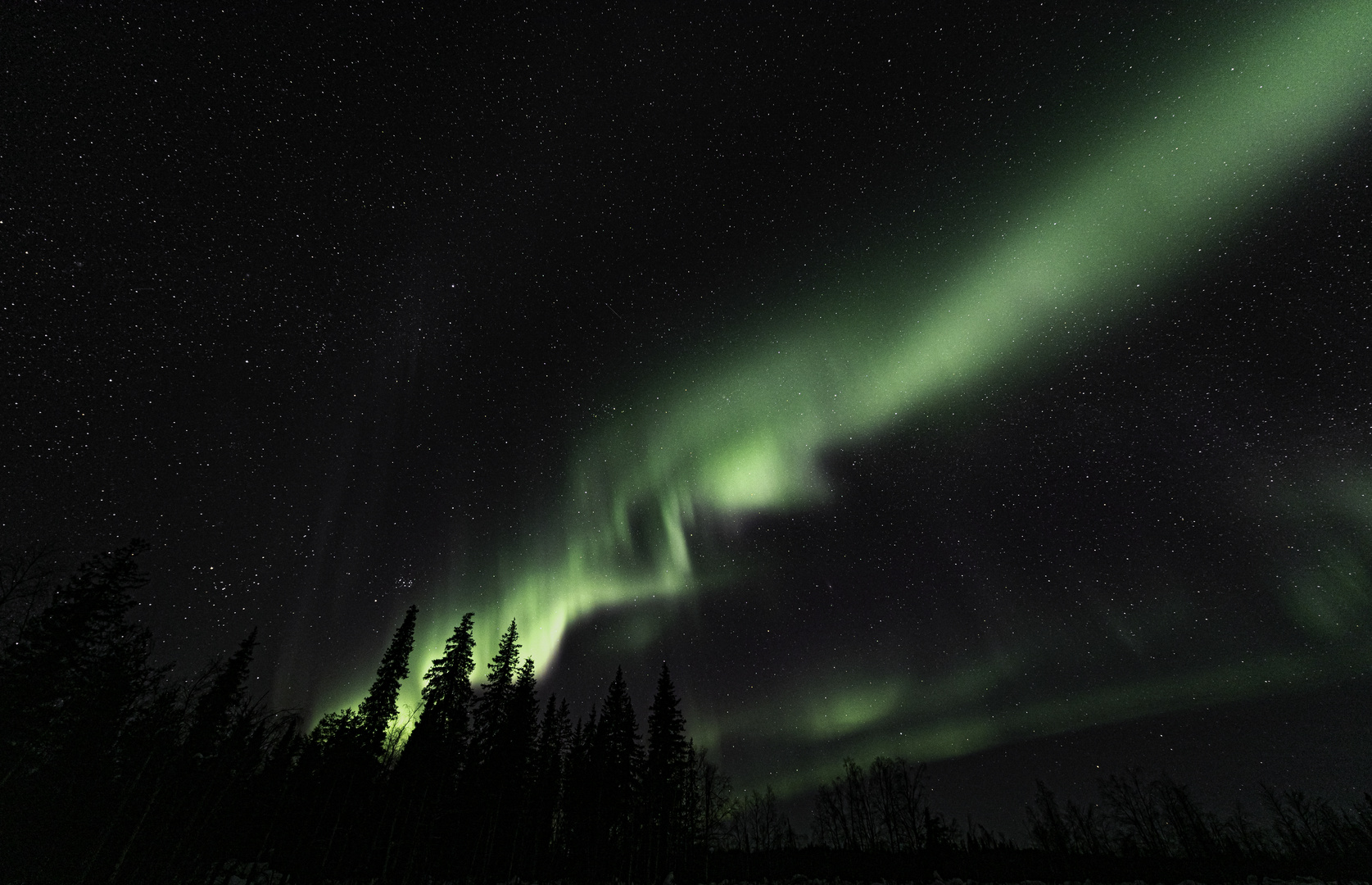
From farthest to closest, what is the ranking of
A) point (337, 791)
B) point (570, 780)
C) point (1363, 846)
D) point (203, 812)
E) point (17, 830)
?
point (1363, 846)
point (570, 780)
point (337, 791)
point (203, 812)
point (17, 830)

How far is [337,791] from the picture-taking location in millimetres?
40219

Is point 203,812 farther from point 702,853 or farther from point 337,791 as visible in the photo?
point 702,853

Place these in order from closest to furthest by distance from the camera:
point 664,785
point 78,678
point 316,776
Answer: point 78,678
point 316,776
point 664,785

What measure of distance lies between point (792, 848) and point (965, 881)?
36189mm

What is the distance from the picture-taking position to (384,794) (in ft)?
132

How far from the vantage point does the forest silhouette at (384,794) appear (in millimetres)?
29484

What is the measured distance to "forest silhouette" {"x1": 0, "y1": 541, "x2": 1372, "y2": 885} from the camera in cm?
2948


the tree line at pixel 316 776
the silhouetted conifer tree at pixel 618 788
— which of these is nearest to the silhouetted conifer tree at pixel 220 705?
the tree line at pixel 316 776

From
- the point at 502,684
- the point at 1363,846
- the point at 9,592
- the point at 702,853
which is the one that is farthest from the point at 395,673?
the point at 1363,846

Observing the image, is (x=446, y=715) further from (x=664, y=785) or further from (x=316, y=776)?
(x=664, y=785)

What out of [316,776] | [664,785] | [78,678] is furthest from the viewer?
[664,785]

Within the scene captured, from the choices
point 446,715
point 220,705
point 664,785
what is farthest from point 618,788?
point 220,705

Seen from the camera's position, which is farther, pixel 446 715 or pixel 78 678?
pixel 446 715

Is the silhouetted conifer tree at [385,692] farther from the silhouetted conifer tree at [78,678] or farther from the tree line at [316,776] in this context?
the silhouetted conifer tree at [78,678]
